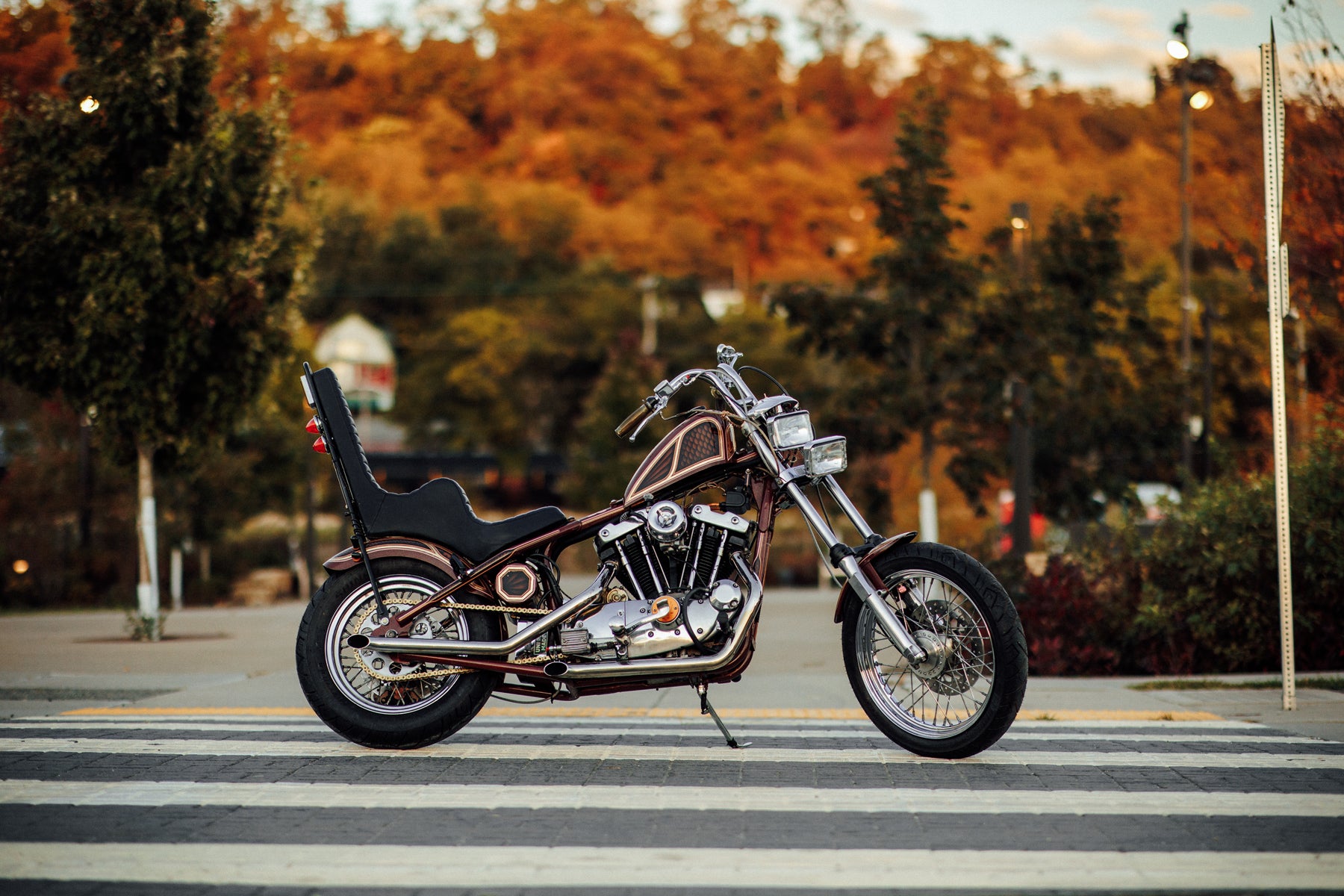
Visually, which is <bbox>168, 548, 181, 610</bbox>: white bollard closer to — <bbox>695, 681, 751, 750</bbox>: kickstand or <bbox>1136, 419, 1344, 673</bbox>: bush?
<bbox>1136, 419, 1344, 673</bbox>: bush

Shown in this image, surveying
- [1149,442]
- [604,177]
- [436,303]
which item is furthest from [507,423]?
[604,177]

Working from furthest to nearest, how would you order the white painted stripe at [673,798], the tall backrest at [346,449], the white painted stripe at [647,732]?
the white painted stripe at [647,732], the tall backrest at [346,449], the white painted stripe at [673,798]

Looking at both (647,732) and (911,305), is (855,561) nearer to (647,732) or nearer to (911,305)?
(647,732)

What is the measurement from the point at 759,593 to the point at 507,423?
5623 centimetres

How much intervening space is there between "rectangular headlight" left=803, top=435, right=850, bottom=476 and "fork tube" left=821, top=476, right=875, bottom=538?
0.22ft

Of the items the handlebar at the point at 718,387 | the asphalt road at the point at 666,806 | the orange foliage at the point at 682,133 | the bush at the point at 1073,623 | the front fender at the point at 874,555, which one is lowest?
the bush at the point at 1073,623

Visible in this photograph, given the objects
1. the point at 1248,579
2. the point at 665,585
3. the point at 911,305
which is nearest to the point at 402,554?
the point at 665,585

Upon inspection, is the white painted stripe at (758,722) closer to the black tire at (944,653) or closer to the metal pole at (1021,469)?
the black tire at (944,653)

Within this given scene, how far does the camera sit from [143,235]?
13438 mm

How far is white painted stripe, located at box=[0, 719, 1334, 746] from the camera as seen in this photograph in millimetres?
6582

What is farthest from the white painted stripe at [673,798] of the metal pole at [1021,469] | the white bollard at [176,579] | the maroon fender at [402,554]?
the white bollard at [176,579]

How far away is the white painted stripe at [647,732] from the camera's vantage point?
6582 mm

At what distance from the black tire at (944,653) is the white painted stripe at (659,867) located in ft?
4.84

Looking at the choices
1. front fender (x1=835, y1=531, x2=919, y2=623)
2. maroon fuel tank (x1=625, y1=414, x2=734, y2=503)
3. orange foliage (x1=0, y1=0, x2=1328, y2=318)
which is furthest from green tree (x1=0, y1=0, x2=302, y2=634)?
orange foliage (x1=0, y1=0, x2=1328, y2=318)
